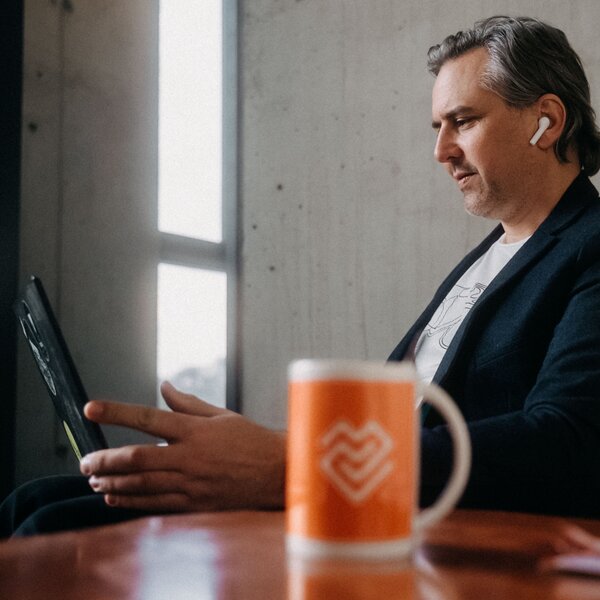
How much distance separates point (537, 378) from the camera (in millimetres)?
1215

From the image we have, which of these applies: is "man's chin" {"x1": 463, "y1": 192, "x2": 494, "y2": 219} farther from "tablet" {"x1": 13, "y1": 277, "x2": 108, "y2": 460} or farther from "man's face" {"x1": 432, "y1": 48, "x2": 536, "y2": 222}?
"tablet" {"x1": 13, "y1": 277, "x2": 108, "y2": 460}

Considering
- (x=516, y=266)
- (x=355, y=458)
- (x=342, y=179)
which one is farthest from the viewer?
(x=342, y=179)

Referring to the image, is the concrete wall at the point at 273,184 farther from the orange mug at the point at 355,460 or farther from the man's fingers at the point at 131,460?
the orange mug at the point at 355,460

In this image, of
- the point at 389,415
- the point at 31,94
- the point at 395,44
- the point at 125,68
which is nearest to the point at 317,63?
the point at 395,44

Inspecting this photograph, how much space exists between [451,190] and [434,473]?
5.39 feet

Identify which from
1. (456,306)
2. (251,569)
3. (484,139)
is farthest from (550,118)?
(251,569)

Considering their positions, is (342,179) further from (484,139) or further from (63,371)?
(63,371)

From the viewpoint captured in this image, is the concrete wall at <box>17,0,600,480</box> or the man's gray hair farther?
the concrete wall at <box>17,0,600,480</box>

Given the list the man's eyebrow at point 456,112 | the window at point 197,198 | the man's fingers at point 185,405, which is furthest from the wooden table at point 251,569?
the window at point 197,198

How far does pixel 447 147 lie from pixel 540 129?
0.71 ft

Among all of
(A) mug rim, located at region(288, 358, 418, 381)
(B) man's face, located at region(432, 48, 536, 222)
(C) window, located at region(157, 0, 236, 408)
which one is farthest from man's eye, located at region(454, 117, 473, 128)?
(A) mug rim, located at region(288, 358, 418, 381)

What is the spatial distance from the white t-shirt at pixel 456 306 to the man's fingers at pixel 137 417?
88 centimetres

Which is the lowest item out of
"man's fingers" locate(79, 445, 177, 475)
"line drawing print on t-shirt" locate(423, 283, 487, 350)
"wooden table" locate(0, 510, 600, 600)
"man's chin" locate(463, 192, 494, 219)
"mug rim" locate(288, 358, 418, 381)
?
"wooden table" locate(0, 510, 600, 600)

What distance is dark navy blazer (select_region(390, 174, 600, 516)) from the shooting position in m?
0.88
